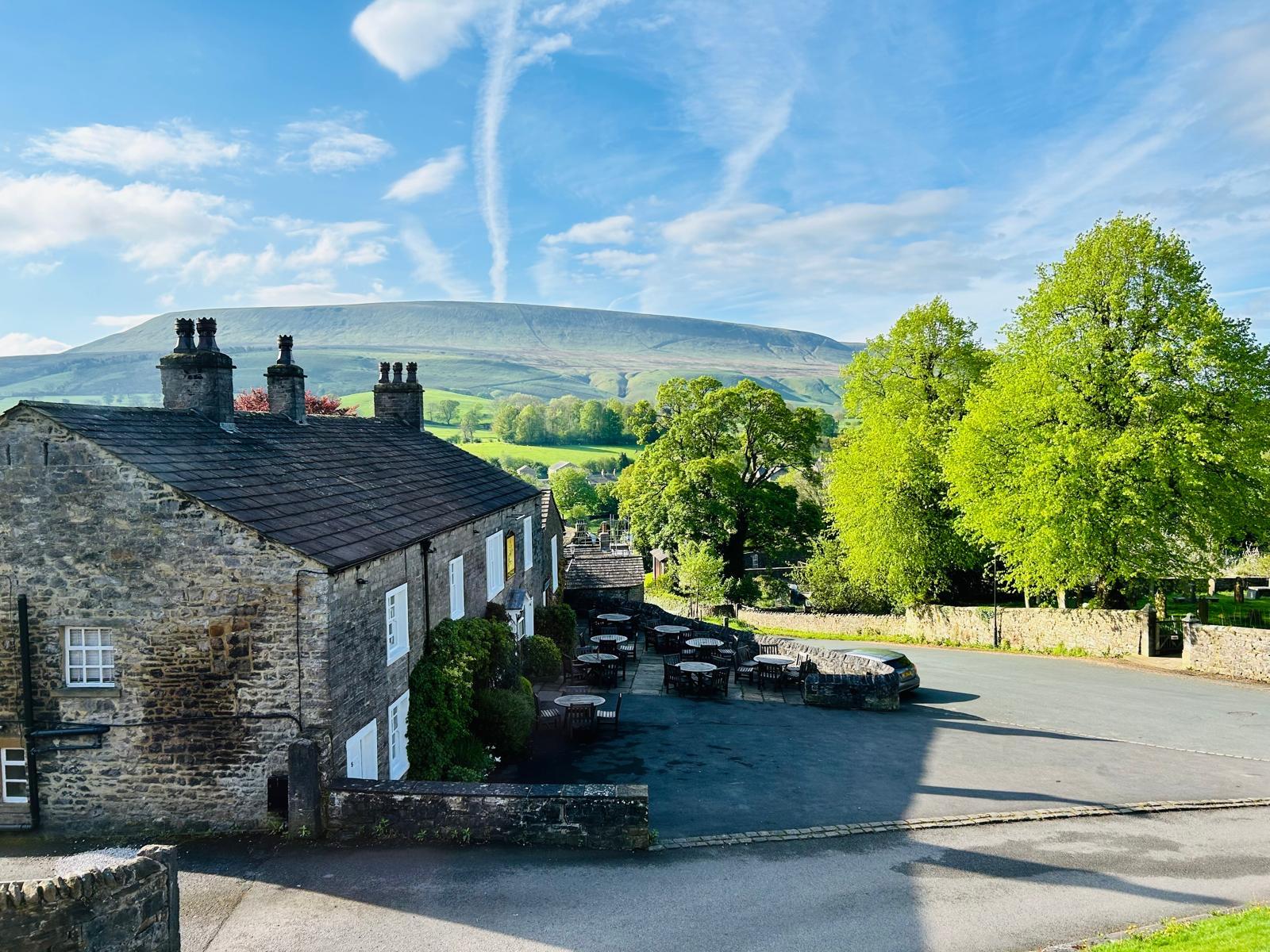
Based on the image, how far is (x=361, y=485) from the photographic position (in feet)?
57.3

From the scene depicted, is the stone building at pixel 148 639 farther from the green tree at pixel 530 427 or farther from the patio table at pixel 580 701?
the green tree at pixel 530 427

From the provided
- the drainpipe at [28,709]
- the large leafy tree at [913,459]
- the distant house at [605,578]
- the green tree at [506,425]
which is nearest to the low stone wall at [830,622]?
the large leafy tree at [913,459]

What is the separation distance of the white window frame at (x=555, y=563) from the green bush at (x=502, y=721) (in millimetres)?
13867

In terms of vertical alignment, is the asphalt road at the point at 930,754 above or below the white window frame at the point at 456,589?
below

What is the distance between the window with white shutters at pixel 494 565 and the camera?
21469 millimetres

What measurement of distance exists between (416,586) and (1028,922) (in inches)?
451

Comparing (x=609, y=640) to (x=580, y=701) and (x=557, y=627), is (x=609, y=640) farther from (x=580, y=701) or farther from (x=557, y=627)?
(x=580, y=701)

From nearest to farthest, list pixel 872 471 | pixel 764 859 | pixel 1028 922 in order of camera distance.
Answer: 1. pixel 1028 922
2. pixel 764 859
3. pixel 872 471

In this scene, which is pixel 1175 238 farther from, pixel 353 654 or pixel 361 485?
pixel 353 654

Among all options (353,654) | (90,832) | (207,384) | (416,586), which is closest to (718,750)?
(416,586)

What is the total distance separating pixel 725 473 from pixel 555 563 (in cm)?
1514

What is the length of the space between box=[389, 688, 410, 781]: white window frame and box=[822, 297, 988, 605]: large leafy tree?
27018 mm

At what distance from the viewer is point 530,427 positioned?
170875 mm

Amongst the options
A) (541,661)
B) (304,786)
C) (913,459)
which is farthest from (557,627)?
(913,459)
